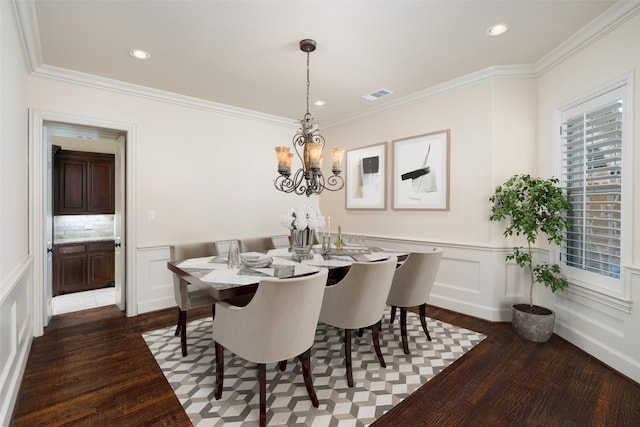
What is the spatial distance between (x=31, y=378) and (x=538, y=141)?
5.02 m

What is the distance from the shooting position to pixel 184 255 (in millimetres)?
3090

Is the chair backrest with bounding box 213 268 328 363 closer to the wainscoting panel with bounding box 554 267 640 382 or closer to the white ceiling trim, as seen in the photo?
the wainscoting panel with bounding box 554 267 640 382

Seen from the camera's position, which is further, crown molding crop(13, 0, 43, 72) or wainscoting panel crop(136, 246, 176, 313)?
A: wainscoting panel crop(136, 246, 176, 313)

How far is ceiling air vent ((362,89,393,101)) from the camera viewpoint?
3785 millimetres

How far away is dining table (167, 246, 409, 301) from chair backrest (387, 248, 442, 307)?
0.91ft

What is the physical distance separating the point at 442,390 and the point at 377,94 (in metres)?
3.30

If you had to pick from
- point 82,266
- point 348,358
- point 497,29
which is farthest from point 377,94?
point 82,266

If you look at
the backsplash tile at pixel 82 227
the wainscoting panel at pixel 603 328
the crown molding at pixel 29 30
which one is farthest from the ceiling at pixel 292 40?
the backsplash tile at pixel 82 227

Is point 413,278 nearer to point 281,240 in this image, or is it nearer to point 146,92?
point 281,240

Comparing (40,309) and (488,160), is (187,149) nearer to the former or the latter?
(40,309)

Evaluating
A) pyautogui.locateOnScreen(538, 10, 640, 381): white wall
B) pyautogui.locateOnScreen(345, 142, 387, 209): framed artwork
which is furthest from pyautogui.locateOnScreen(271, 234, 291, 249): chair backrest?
pyautogui.locateOnScreen(538, 10, 640, 381): white wall

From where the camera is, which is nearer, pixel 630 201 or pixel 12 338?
pixel 12 338

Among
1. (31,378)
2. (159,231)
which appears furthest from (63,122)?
(31,378)

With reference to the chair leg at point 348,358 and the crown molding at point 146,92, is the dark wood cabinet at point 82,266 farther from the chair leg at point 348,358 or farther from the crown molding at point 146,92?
the chair leg at point 348,358
